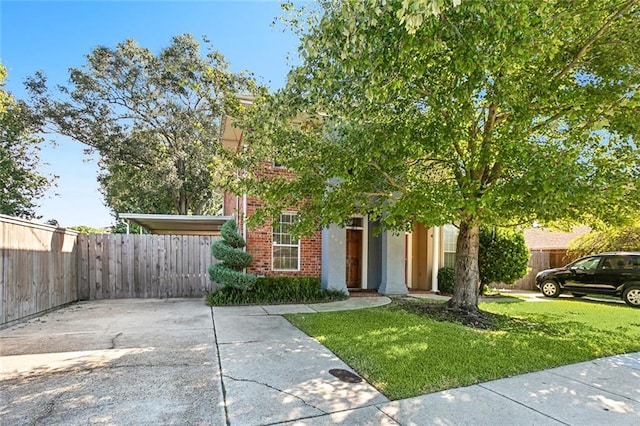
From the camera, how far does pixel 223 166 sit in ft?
29.7

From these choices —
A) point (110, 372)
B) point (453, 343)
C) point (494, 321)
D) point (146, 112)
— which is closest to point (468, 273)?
point (494, 321)

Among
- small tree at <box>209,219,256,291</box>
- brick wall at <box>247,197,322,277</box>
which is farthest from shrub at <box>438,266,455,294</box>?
small tree at <box>209,219,256,291</box>

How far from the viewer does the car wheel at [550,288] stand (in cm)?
1279

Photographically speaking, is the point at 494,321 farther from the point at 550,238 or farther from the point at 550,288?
the point at 550,238

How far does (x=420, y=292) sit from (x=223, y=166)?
303 inches

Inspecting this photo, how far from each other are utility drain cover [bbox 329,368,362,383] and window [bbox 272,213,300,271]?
6782 mm

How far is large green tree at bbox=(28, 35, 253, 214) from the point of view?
65.2 feet

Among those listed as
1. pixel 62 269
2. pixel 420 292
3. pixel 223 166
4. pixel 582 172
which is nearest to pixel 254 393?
pixel 582 172

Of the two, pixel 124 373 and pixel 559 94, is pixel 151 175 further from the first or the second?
pixel 559 94

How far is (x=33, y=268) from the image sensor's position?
7.68 m

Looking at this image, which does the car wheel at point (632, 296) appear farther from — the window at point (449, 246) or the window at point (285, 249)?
the window at point (285, 249)

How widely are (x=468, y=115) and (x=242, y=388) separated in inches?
210

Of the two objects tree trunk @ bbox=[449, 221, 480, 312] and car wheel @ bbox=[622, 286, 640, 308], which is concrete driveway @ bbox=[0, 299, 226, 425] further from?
car wheel @ bbox=[622, 286, 640, 308]

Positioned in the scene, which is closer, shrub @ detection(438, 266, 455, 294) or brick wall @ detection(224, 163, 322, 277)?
brick wall @ detection(224, 163, 322, 277)
